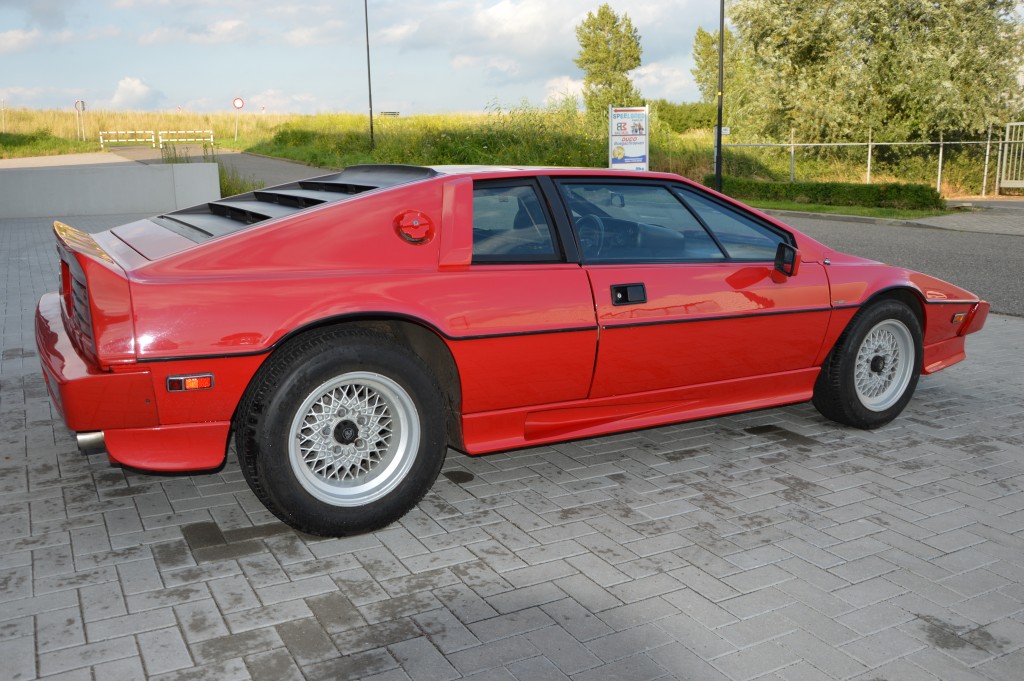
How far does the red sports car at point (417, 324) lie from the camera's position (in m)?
3.56

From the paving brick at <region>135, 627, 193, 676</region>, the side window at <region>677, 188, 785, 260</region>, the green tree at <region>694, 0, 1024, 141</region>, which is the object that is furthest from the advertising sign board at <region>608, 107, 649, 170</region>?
the paving brick at <region>135, 627, 193, 676</region>

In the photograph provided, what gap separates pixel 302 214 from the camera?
3898mm

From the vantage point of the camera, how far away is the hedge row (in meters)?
22.8

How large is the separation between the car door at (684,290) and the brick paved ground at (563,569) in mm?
527

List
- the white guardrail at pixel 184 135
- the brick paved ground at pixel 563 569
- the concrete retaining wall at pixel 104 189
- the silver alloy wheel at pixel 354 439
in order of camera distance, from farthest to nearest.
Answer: the white guardrail at pixel 184 135, the concrete retaining wall at pixel 104 189, the silver alloy wheel at pixel 354 439, the brick paved ground at pixel 563 569

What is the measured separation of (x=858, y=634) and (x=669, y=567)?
2.45 feet

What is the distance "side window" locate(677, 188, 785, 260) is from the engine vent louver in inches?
56.3

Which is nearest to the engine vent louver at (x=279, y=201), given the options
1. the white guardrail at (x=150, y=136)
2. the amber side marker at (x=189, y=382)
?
the amber side marker at (x=189, y=382)

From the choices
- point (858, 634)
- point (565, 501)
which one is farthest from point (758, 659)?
point (565, 501)

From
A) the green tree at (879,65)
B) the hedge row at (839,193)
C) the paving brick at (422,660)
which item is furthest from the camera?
the green tree at (879,65)

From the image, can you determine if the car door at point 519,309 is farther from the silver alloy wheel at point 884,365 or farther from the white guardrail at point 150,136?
the white guardrail at point 150,136

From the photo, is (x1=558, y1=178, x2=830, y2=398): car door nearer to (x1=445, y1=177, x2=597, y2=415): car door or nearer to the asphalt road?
(x1=445, y1=177, x2=597, y2=415): car door

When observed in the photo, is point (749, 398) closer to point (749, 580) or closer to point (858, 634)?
point (749, 580)

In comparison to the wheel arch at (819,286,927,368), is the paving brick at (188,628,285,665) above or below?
below
